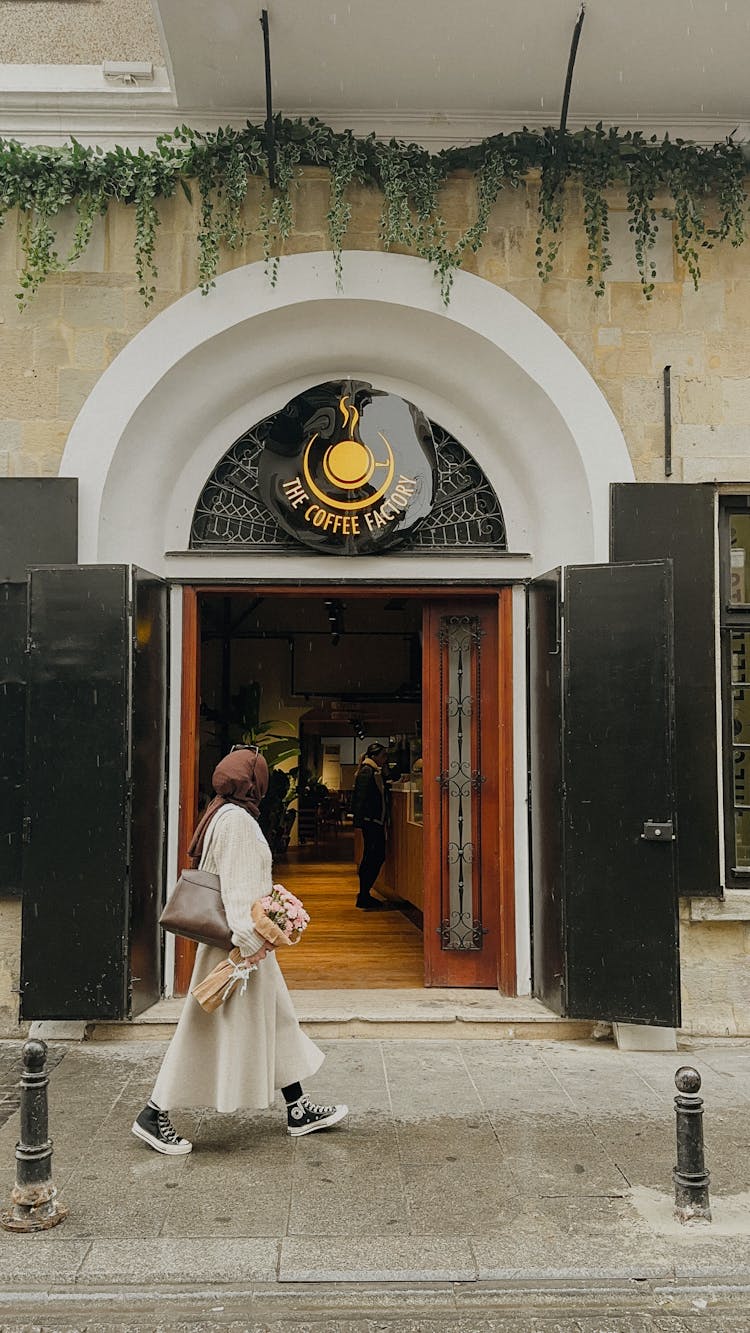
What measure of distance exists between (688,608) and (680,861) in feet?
5.80

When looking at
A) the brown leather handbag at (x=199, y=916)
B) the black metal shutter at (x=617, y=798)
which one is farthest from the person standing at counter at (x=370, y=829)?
the brown leather handbag at (x=199, y=916)

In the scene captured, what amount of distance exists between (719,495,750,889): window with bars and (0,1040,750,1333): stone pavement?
1.73 metres

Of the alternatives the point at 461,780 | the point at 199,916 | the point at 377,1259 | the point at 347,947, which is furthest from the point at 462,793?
the point at 377,1259

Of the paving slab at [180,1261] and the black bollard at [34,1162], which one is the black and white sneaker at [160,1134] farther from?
the paving slab at [180,1261]

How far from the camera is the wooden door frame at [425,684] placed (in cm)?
815

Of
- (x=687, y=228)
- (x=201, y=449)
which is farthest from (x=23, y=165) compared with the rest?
(x=687, y=228)

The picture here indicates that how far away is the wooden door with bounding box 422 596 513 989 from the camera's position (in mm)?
8297

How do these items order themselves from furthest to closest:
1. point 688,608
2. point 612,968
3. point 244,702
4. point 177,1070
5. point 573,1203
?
1. point 244,702
2. point 688,608
3. point 612,968
4. point 177,1070
5. point 573,1203

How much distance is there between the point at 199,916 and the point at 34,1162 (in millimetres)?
1255

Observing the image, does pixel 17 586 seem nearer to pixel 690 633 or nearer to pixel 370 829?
pixel 690 633

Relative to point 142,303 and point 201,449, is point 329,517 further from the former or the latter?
point 142,303

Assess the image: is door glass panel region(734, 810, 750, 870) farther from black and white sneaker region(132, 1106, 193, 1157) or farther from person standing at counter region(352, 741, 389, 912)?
person standing at counter region(352, 741, 389, 912)

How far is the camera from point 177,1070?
5.32 meters

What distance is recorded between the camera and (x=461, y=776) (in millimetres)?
8414
